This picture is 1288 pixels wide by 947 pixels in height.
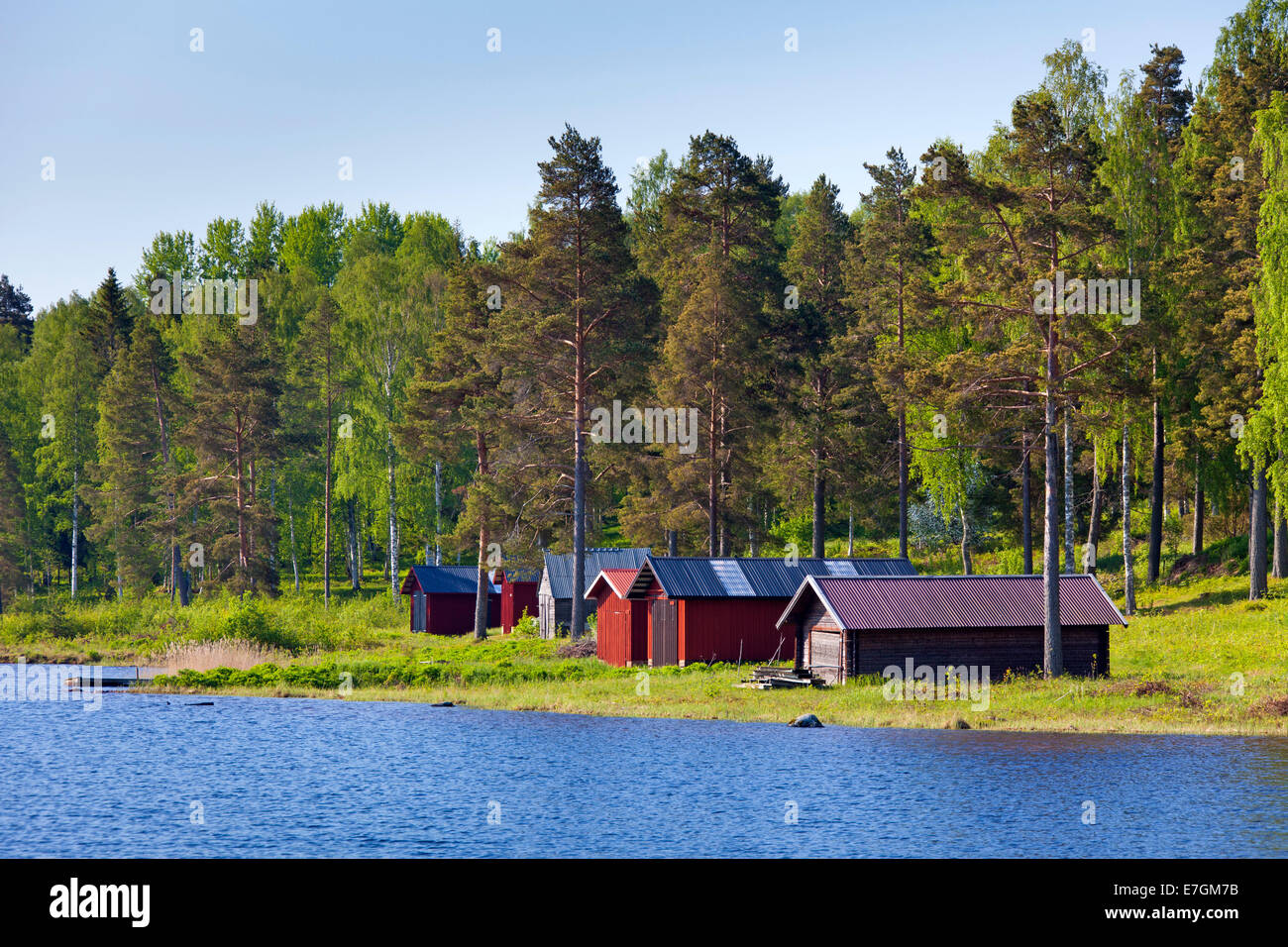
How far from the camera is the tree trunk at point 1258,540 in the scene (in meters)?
46.3

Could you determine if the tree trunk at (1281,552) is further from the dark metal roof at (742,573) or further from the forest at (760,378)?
the dark metal roof at (742,573)

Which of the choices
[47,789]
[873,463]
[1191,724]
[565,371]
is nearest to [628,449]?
[565,371]

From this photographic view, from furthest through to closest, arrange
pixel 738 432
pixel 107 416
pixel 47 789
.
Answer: pixel 107 416 → pixel 738 432 → pixel 47 789

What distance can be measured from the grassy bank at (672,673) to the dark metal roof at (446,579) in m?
3.71

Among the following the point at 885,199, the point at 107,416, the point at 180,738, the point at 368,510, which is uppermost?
the point at 885,199

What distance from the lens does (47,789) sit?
80.7 ft

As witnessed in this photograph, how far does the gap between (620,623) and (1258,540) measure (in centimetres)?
2510

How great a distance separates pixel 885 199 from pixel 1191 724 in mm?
33307

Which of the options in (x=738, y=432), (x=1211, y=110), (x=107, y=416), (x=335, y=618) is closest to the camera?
(x=1211, y=110)

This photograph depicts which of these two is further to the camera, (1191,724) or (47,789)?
(1191,724)

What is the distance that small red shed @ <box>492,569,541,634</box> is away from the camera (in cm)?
6550

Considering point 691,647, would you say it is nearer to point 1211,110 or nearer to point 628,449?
point 628,449

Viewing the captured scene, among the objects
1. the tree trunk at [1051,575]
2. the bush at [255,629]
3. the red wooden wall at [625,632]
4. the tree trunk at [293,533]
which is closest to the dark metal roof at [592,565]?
the red wooden wall at [625,632]

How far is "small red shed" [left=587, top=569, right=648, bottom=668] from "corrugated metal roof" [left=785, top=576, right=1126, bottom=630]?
408 inches
